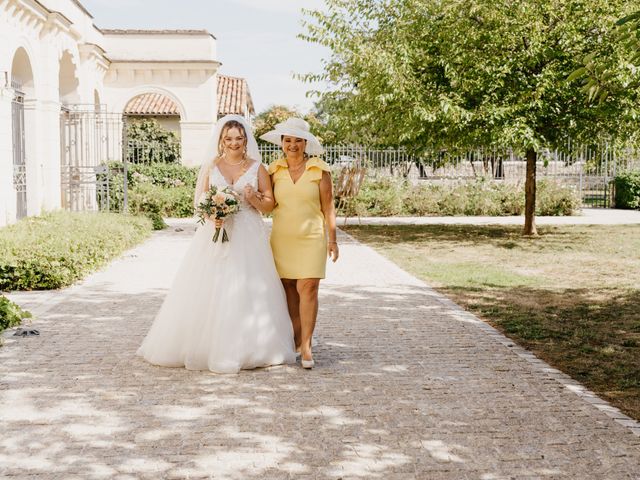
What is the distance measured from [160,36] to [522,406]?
963 inches

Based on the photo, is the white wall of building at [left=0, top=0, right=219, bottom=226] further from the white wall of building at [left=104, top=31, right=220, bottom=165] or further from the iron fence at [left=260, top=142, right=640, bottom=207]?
the iron fence at [left=260, top=142, right=640, bottom=207]

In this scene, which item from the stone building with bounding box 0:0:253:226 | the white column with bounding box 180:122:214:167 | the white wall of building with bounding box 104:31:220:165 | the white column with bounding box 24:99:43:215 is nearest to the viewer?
the stone building with bounding box 0:0:253:226

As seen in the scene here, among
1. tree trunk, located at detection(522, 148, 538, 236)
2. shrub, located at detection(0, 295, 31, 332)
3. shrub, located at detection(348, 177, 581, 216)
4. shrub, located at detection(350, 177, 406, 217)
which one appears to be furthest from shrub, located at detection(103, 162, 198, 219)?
shrub, located at detection(0, 295, 31, 332)

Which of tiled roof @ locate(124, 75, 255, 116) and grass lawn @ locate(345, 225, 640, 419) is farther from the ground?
tiled roof @ locate(124, 75, 255, 116)

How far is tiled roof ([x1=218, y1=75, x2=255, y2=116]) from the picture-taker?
133 ft

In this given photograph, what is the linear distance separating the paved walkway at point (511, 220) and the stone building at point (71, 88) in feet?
24.4

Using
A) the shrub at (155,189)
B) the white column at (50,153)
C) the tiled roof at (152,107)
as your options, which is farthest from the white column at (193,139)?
the tiled roof at (152,107)

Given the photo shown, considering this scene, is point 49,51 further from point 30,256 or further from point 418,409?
point 418,409

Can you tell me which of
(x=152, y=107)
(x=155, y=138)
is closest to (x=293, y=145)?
(x=155, y=138)

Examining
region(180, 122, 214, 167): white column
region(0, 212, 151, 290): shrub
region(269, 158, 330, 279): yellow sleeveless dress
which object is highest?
region(180, 122, 214, 167): white column

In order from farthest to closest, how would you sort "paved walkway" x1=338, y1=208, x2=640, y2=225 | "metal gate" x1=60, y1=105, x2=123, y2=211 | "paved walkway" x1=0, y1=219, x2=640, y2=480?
"paved walkway" x1=338, y1=208, x2=640, y2=225 < "metal gate" x1=60, y1=105, x2=123, y2=211 < "paved walkway" x1=0, y1=219, x2=640, y2=480

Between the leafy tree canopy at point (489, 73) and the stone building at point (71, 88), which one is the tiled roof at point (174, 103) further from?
the leafy tree canopy at point (489, 73)

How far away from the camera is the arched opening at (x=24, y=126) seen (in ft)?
54.7

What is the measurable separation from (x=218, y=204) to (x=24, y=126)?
40.7 ft
